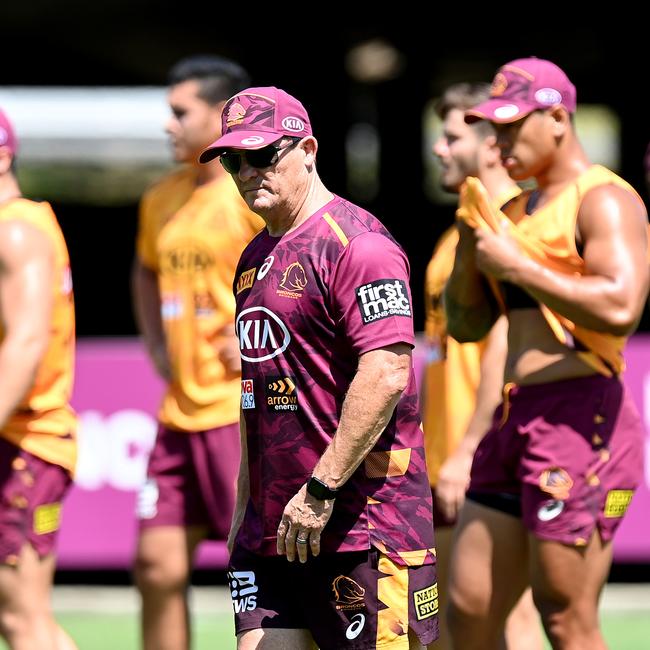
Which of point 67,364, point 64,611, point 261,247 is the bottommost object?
point 64,611

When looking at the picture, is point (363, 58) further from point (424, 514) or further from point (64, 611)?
point (424, 514)

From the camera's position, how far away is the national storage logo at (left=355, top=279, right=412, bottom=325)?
4.23 metres

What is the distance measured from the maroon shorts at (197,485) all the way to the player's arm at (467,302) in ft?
4.18

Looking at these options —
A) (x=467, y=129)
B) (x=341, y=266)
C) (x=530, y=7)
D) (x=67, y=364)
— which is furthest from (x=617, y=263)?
(x=530, y=7)

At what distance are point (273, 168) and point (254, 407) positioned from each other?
709 millimetres

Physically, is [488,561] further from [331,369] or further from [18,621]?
[18,621]

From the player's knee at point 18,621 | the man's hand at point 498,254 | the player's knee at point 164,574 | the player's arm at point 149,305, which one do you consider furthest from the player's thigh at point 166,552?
the man's hand at point 498,254

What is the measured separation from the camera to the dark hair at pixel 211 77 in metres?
6.62

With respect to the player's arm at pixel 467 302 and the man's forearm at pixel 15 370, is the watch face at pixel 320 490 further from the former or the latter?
the man's forearm at pixel 15 370

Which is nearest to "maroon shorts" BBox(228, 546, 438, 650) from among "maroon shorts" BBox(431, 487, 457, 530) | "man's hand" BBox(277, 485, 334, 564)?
"man's hand" BBox(277, 485, 334, 564)

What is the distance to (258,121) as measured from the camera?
4.41 metres

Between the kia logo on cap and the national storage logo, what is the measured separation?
55 centimetres

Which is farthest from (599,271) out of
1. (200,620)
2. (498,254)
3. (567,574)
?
(200,620)

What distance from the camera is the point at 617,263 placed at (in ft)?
16.3
